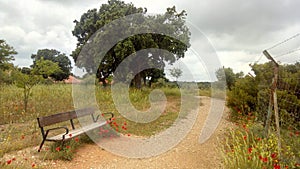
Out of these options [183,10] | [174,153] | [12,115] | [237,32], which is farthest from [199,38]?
[183,10]

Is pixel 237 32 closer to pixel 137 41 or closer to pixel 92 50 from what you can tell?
pixel 137 41

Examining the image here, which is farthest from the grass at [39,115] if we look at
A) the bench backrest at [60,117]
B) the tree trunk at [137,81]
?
the tree trunk at [137,81]

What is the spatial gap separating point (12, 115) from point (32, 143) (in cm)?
262

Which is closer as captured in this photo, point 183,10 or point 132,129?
point 132,129

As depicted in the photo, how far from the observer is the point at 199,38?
211 inches

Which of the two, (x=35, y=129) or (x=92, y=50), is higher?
(x=92, y=50)

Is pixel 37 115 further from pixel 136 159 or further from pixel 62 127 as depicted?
pixel 136 159

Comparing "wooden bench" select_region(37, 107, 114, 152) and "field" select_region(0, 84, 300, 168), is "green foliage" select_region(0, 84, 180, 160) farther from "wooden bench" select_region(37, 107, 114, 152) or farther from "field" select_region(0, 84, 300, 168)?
"wooden bench" select_region(37, 107, 114, 152)

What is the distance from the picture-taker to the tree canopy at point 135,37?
33.8ft

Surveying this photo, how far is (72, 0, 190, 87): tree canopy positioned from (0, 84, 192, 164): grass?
2369 millimetres

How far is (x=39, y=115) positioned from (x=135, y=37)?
6.16 metres

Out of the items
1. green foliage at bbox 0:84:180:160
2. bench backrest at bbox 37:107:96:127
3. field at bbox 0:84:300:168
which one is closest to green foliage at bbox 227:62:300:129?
field at bbox 0:84:300:168

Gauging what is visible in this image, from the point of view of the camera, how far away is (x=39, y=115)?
19.1 feet

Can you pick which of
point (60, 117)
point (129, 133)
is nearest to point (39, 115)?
point (60, 117)
